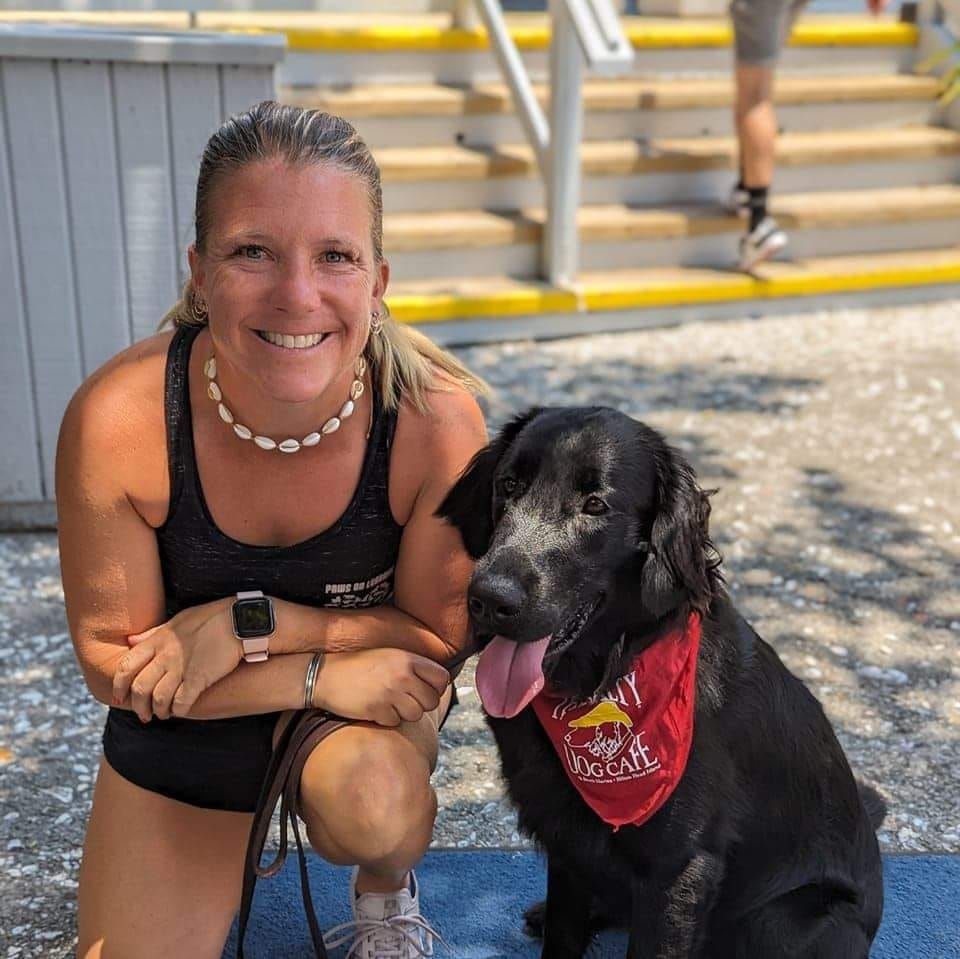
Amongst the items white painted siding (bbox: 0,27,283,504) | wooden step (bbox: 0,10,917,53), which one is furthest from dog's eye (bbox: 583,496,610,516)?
wooden step (bbox: 0,10,917,53)

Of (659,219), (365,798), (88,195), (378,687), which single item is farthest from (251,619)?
(659,219)

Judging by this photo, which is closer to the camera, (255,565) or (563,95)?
(255,565)

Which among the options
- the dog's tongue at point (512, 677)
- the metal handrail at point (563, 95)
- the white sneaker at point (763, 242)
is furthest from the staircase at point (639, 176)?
the dog's tongue at point (512, 677)

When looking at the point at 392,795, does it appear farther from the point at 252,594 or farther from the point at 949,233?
the point at 949,233

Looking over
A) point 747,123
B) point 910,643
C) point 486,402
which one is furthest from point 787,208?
point 910,643

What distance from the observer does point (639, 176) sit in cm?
731

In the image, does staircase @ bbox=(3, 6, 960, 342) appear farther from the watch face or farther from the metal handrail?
the watch face

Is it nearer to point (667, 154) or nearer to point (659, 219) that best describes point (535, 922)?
point (659, 219)

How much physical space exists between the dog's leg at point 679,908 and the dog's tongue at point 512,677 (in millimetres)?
399

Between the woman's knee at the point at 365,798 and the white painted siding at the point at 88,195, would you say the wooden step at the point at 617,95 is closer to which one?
the white painted siding at the point at 88,195

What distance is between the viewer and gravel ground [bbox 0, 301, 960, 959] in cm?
312

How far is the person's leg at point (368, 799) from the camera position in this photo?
230cm

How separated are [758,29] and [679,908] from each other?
5.30 metres

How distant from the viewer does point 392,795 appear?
2.33 meters
